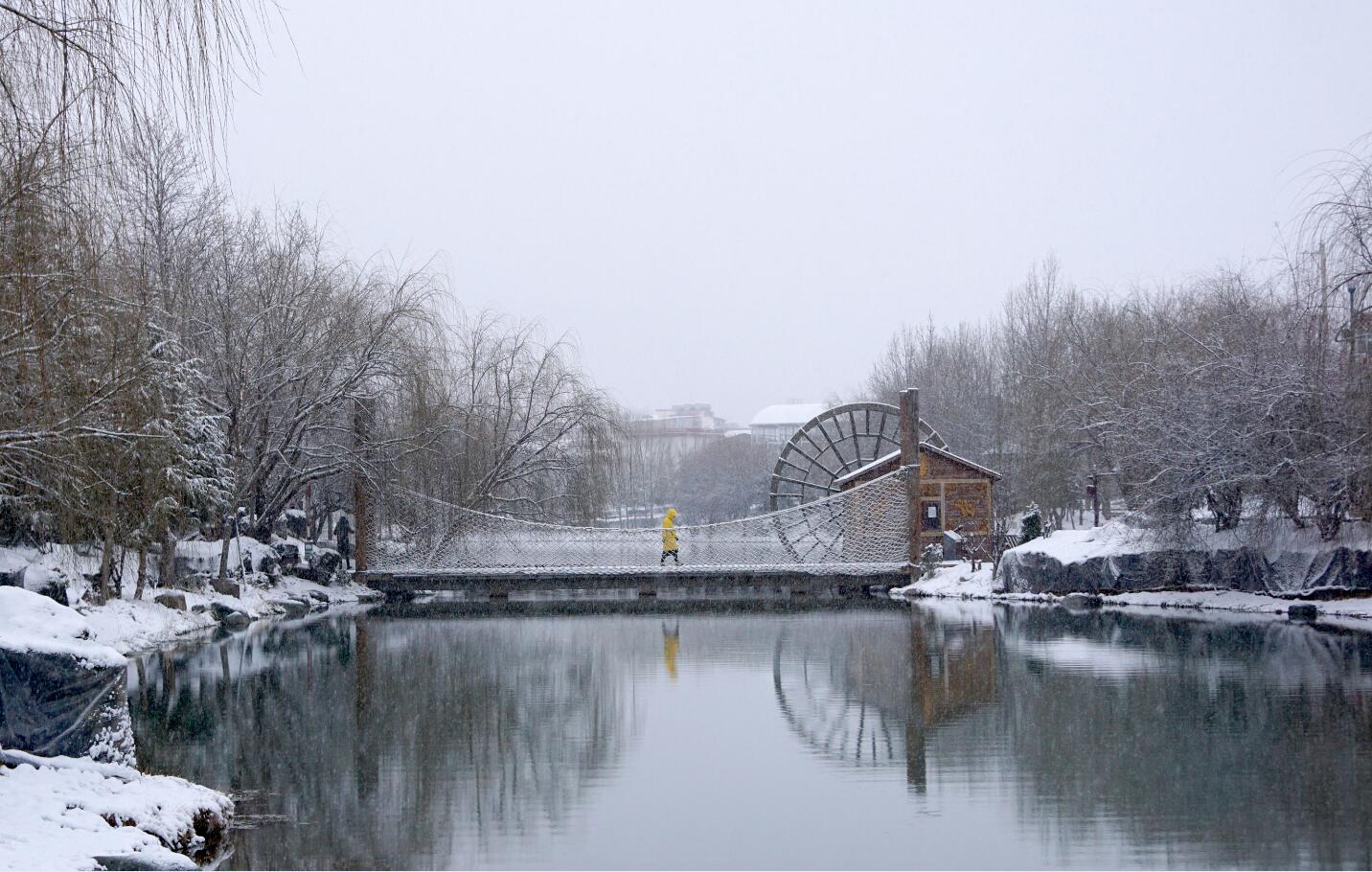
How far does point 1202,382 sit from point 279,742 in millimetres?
11382

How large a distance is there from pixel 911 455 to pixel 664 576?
4081 mm

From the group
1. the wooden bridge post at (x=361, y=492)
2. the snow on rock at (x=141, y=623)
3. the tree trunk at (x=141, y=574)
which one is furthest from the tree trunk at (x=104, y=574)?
the wooden bridge post at (x=361, y=492)

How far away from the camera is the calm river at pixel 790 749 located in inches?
203

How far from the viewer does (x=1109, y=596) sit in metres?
16.9

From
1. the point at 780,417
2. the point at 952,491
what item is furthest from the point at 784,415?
the point at 952,491

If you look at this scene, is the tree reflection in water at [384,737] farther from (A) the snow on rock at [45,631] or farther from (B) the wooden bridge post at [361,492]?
(B) the wooden bridge post at [361,492]

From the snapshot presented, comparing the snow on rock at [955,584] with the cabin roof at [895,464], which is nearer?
the snow on rock at [955,584]

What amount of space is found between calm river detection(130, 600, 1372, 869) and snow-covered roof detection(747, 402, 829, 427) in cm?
7579

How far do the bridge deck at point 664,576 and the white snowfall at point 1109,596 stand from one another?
61cm

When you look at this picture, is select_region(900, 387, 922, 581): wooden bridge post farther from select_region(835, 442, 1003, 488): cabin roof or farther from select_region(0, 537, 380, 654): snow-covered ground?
select_region(0, 537, 380, 654): snow-covered ground

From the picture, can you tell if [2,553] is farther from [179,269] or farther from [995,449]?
[995,449]

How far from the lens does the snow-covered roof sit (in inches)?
3504

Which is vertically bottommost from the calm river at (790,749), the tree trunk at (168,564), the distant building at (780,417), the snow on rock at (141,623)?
the calm river at (790,749)

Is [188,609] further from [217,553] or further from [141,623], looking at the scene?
[217,553]
